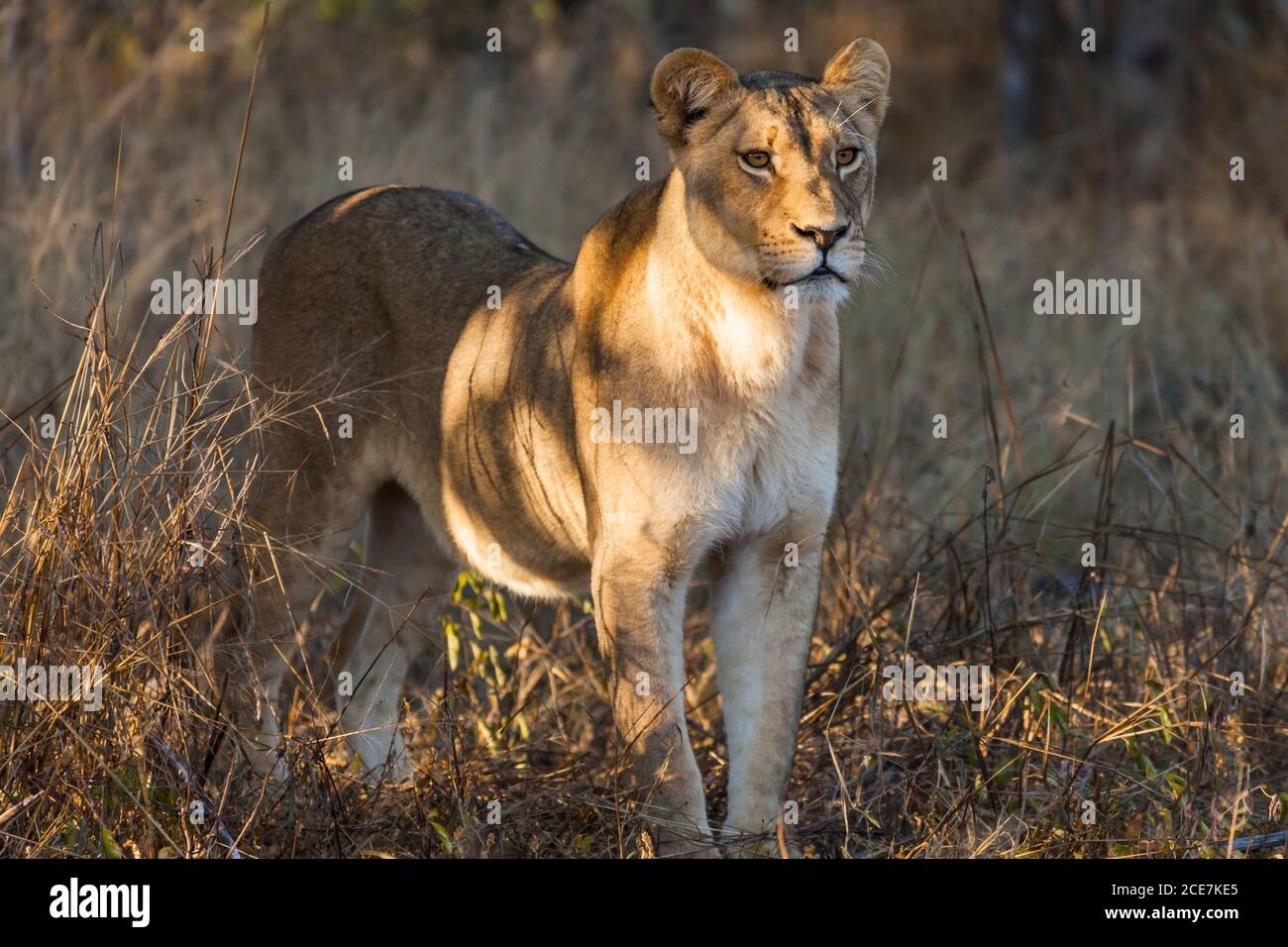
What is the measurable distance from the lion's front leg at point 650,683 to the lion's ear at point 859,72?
117cm

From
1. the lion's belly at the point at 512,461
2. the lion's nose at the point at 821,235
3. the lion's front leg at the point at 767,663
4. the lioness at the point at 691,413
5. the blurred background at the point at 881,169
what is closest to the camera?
the lion's nose at the point at 821,235

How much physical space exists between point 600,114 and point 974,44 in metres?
7.32

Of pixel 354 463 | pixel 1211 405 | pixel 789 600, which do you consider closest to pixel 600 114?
pixel 1211 405

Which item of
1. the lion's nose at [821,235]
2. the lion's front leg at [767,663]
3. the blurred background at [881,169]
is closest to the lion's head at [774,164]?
the lion's nose at [821,235]

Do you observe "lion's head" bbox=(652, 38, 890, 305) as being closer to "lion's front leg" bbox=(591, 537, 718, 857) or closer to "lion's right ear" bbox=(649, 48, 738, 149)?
"lion's right ear" bbox=(649, 48, 738, 149)

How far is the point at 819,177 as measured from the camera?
3.74 m

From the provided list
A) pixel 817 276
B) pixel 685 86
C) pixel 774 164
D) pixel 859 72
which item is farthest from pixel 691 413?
pixel 859 72

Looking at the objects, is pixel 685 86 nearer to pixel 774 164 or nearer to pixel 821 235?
pixel 774 164

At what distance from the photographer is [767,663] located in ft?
13.2

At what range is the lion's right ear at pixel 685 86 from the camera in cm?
390

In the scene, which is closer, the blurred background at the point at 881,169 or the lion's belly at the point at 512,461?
the lion's belly at the point at 512,461

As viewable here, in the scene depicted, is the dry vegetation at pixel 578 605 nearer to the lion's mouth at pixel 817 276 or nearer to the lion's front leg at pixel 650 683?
the lion's front leg at pixel 650 683

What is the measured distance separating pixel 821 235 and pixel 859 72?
0.64m
